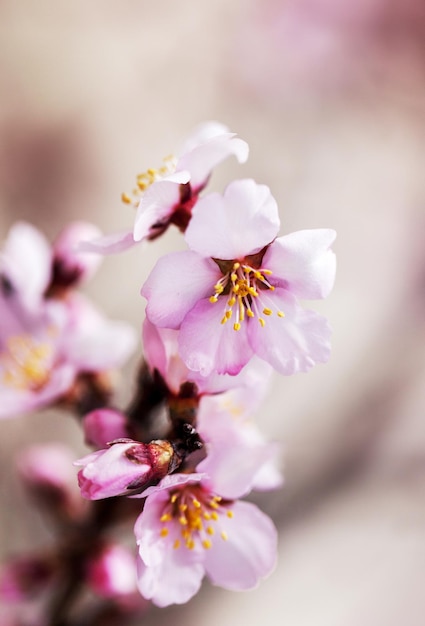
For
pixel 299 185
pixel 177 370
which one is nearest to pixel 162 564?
pixel 177 370

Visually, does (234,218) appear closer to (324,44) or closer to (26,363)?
(26,363)

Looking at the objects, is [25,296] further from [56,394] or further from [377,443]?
[377,443]

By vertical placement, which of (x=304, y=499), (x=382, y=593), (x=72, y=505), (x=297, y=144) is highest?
(x=297, y=144)

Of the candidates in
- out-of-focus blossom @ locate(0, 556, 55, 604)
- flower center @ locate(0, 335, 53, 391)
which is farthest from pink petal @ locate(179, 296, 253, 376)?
out-of-focus blossom @ locate(0, 556, 55, 604)

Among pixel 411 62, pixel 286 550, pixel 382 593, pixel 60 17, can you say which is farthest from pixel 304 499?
pixel 60 17

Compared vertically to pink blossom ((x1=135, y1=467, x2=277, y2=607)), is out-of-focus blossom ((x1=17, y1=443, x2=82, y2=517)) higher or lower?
lower

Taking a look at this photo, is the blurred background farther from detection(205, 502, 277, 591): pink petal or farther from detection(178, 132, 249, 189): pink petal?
detection(178, 132, 249, 189): pink petal

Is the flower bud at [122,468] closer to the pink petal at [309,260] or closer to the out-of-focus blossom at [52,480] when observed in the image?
the pink petal at [309,260]
